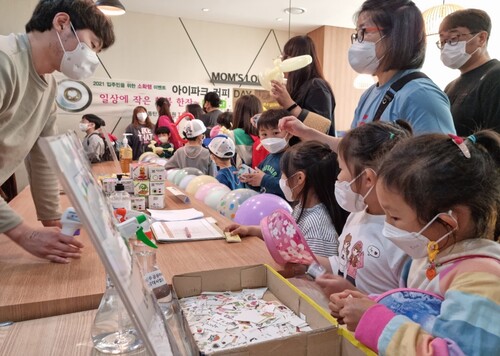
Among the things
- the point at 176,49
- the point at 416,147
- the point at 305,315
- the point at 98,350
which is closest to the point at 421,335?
the point at 305,315

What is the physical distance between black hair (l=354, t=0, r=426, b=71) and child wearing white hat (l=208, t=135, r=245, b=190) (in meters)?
1.44

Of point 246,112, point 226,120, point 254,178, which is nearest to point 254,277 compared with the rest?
point 254,178

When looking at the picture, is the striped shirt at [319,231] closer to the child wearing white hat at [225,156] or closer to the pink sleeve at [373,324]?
the pink sleeve at [373,324]

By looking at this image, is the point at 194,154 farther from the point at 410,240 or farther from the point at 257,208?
the point at 410,240

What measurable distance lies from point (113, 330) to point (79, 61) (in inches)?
39.6

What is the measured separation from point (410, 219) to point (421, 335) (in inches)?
10.5

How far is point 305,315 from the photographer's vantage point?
0.81 m

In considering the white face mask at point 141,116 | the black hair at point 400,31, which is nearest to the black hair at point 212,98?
the white face mask at point 141,116

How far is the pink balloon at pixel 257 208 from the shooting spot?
164 centimetres

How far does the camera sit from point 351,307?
73cm

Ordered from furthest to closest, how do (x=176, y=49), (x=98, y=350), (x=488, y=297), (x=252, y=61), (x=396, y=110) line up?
(x=252, y=61) < (x=176, y=49) < (x=396, y=110) < (x=98, y=350) < (x=488, y=297)

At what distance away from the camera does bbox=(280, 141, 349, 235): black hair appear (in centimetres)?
150

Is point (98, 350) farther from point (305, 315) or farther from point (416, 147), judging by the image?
point (416, 147)

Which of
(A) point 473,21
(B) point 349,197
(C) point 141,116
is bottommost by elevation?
(B) point 349,197
